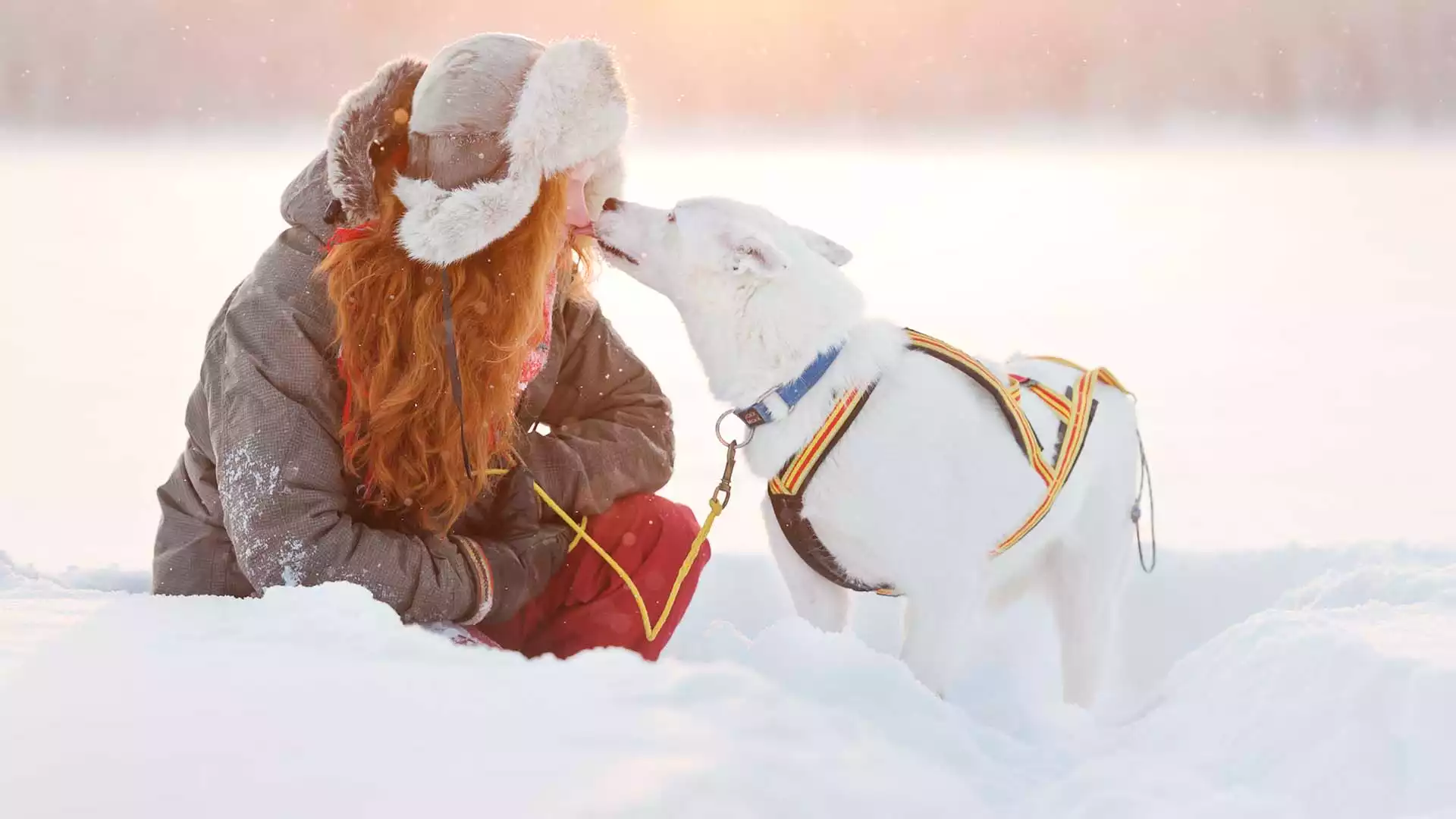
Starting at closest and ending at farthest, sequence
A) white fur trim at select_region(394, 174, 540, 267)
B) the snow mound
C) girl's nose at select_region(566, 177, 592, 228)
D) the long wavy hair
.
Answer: the snow mound
white fur trim at select_region(394, 174, 540, 267)
the long wavy hair
girl's nose at select_region(566, 177, 592, 228)

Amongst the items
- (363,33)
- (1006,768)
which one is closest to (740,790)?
(1006,768)

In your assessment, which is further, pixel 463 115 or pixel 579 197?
pixel 579 197

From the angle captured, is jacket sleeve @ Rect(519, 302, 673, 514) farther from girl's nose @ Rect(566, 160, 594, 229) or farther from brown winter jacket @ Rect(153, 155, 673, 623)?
girl's nose @ Rect(566, 160, 594, 229)

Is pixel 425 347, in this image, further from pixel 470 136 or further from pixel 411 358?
pixel 470 136

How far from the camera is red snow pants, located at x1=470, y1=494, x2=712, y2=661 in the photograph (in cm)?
297

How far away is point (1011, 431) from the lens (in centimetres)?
291

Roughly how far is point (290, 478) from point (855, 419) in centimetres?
133

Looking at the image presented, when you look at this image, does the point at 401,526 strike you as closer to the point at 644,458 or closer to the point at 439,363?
the point at 439,363

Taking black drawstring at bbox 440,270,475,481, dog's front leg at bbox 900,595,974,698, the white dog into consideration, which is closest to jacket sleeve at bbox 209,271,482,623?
black drawstring at bbox 440,270,475,481

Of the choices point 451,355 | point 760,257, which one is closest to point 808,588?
point 760,257

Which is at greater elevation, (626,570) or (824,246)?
Result: (824,246)

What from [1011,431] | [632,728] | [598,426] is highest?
[1011,431]

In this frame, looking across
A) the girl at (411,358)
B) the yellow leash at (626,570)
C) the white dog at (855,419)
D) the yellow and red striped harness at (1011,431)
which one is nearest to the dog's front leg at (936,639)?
the white dog at (855,419)

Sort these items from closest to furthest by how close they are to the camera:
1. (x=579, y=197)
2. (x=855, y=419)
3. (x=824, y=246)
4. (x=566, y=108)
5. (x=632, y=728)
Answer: (x=632, y=728), (x=566, y=108), (x=855, y=419), (x=579, y=197), (x=824, y=246)
